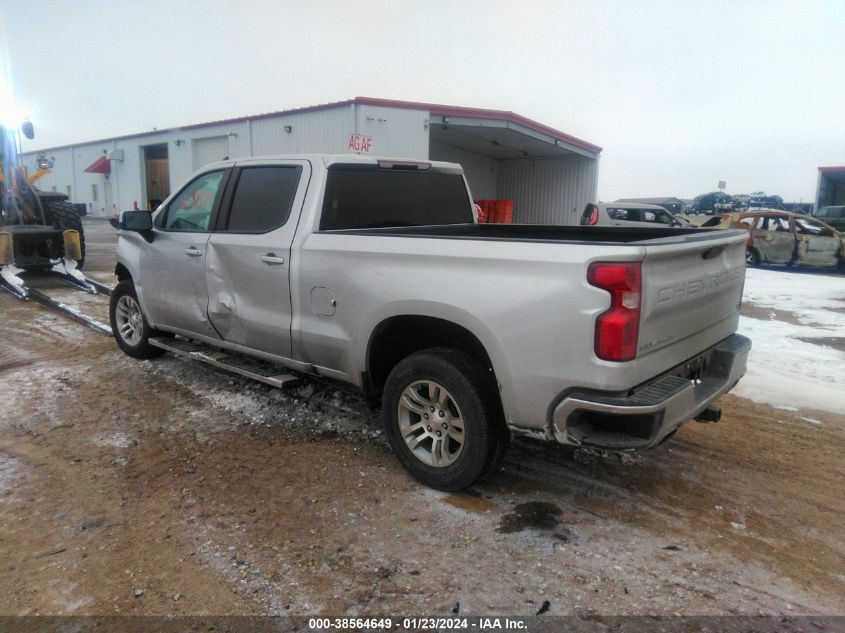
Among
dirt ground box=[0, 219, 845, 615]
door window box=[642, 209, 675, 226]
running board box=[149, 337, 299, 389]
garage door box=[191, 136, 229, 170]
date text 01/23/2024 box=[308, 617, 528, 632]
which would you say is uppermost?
garage door box=[191, 136, 229, 170]

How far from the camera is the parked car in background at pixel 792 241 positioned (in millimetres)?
14977

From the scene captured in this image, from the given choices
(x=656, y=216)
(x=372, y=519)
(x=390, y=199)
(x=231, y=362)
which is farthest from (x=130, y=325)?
(x=656, y=216)

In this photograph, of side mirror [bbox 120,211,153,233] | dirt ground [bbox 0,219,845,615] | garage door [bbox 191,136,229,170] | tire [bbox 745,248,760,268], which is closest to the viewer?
dirt ground [bbox 0,219,845,615]

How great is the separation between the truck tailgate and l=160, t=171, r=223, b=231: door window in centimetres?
345

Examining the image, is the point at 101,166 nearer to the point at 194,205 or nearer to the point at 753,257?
the point at 753,257

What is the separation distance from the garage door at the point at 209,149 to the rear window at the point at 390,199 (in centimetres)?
1798

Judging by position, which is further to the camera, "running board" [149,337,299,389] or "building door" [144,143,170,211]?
"building door" [144,143,170,211]

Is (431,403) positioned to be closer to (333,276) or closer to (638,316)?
(333,276)

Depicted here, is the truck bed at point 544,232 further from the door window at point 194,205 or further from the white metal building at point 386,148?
the white metal building at point 386,148

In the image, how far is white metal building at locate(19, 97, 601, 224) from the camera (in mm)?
15773

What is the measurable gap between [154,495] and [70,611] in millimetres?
972

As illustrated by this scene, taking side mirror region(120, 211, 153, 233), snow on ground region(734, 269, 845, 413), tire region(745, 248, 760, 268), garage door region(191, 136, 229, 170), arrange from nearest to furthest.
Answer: side mirror region(120, 211, 153, 233)
snow on ground region(734, 269, 845, 413)
tire region(745, 248, 760, 268)
garage door region(191, 136, 229, 170)

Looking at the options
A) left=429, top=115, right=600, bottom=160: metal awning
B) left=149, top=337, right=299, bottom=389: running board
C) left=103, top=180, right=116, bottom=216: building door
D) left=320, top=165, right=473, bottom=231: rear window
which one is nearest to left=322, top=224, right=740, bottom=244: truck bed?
left=320, top=165, right=473, bottom=231: rear window

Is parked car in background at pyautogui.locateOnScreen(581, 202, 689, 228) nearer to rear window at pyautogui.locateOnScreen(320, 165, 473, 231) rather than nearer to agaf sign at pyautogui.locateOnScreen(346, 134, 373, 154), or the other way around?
agaf sign at pyautogui.locateOnScreen(346, 134, 373, 154)
